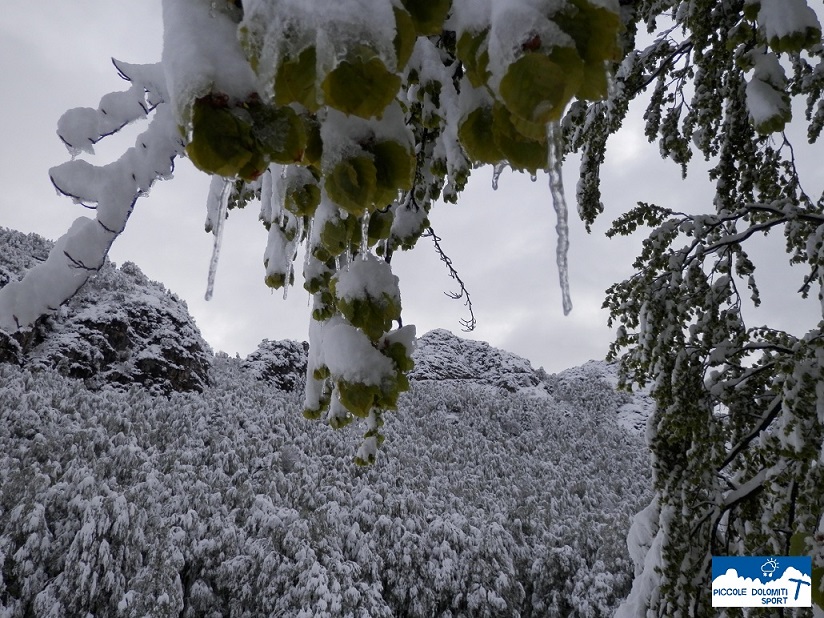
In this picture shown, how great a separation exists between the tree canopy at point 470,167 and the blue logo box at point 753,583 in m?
0.07

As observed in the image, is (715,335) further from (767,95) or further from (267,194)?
(267,194)

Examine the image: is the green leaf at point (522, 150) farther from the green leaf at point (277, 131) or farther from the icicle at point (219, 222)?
the icicle at point (219, 222)

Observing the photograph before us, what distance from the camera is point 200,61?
18.3 inches

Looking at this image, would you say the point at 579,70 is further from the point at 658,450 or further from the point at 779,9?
the point at 658,450

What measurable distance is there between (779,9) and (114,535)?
11038mm

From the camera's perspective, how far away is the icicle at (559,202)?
46 centimetres

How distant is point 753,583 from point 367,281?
2.46m

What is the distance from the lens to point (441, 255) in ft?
6.18

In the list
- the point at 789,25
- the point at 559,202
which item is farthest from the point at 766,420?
the point at 559,202

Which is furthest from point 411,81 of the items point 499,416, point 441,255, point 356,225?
point 499,416

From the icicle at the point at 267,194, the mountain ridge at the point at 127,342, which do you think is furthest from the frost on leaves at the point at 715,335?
the mountain ridge at the point at 127,342

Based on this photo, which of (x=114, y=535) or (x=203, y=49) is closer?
(x=203, y=49)

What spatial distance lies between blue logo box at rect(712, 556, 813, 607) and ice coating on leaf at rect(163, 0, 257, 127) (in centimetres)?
256

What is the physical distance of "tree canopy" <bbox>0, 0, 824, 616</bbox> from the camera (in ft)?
1.35
